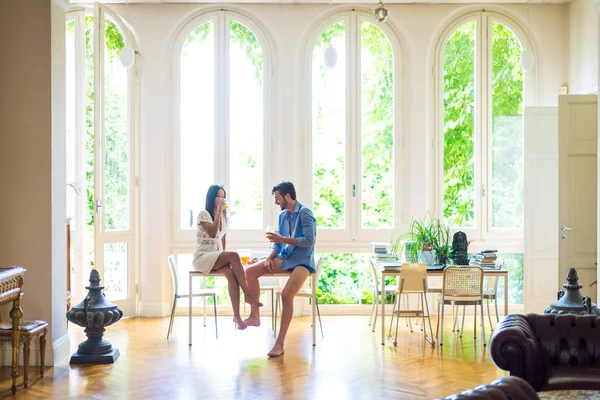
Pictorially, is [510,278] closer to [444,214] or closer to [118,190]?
[444,214]

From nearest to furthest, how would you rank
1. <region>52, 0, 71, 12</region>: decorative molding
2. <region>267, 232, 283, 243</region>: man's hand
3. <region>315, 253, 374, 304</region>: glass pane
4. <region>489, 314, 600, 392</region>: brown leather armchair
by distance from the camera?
<region>489, 314, 600, 392</region>: brown leather armchair < <region>52, 0, 71, 12</region>: decorative molding < <region>267, 232, 283, 243</region>: man's hand < <region>315, 253, 374, 304</region>: glass pane

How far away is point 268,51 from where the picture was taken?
9.60 m

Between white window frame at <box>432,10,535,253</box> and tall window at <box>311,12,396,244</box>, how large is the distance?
586 millimetres

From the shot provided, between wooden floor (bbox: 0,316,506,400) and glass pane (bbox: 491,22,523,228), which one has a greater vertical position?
glass pane (bbox: 491,22,523,228)

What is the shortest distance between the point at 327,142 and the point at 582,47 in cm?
329

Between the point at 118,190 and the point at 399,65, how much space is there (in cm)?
386

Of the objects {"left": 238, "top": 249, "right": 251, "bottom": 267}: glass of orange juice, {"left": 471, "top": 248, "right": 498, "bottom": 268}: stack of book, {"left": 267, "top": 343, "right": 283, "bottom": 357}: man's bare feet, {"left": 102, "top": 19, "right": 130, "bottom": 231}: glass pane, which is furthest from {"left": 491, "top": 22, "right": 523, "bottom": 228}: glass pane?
{"left": 102, "top": 19, "right": 130, "bottom": 231}: glass pane

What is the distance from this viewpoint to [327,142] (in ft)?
31.7

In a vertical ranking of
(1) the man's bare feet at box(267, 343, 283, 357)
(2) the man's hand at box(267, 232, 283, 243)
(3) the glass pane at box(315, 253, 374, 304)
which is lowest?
(1) the man's bare feet at box(267, 343, 283, 357)

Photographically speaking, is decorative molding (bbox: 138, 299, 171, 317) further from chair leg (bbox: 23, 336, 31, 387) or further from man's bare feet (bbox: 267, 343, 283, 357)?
chair leg (bbox: 23, 336, 31, 387)

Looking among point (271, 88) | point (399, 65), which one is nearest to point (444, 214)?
point (399, 65)

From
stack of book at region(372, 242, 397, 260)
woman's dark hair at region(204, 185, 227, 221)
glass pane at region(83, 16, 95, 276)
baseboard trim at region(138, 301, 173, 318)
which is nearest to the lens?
woman's dark hair at region(204, 185, 227, 221)

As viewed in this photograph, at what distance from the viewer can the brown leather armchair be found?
15.7 ft

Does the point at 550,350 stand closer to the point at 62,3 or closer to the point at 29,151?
the point at 29,151
